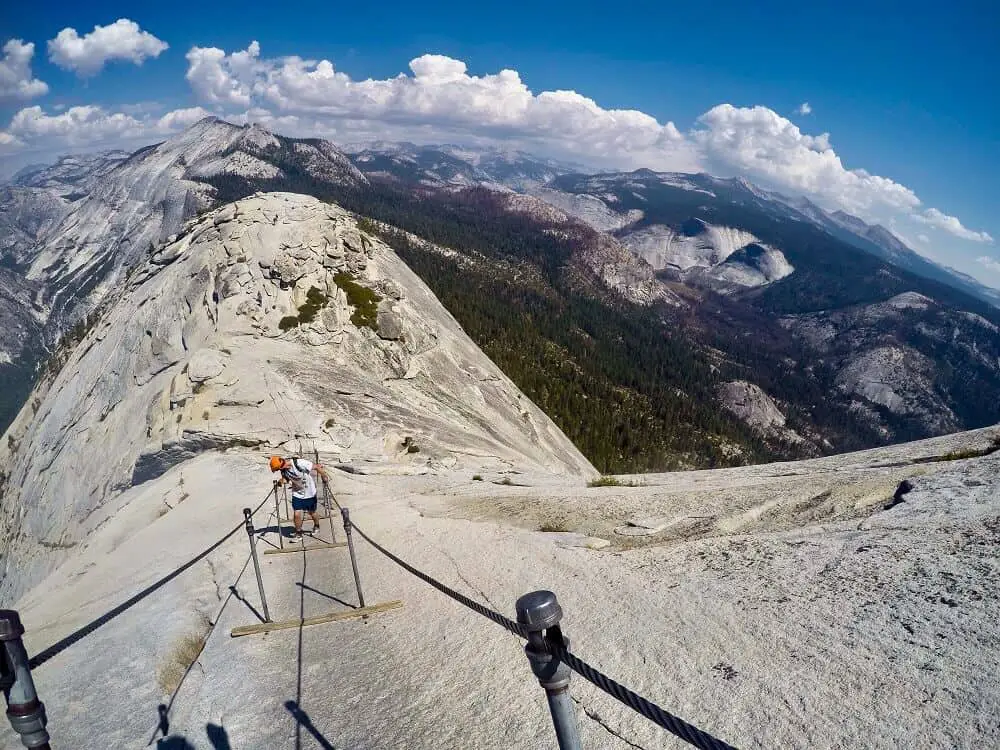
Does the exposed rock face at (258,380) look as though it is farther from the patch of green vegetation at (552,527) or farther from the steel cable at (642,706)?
the steel cable at (642,706)

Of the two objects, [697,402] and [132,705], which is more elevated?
[132,705]

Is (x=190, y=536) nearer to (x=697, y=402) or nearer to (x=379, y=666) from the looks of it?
(x=379, y=666)

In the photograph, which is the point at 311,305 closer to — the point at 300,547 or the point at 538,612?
the point at 300,547

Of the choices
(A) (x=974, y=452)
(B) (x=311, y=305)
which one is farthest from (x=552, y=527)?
(B) (x=311, y=305)

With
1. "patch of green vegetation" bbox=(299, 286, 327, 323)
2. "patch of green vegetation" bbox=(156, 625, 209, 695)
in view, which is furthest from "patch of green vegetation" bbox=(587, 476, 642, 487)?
"patch of green vegetation" bbox=(299, 286, 327, 323)

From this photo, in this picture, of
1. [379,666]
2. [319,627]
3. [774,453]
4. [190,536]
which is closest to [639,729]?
[379,666]

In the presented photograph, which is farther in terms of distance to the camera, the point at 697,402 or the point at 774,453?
the point at 697,402

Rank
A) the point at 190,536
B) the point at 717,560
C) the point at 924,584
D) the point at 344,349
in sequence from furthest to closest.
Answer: the point at 344,349 → the point at 190,536 → the point at 717,560 → the point at 924,584
